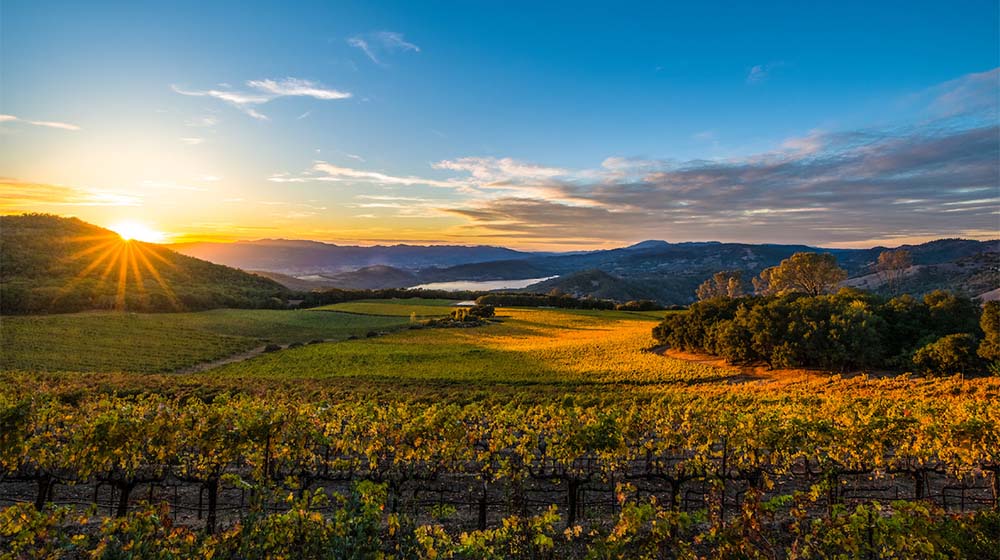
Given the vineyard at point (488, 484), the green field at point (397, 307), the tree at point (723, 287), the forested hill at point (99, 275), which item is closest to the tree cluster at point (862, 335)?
the vineyard at point (488, 484)

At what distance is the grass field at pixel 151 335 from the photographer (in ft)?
171

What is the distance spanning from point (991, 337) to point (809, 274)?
60.7 metres

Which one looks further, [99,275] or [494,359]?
[99,275]

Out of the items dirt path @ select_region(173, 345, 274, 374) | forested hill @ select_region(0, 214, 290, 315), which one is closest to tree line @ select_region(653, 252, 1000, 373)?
dirt path @ select_region(173, 345, 274, 374)

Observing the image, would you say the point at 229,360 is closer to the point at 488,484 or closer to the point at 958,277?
the point at 488,484

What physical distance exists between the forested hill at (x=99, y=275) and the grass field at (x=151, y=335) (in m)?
7.52

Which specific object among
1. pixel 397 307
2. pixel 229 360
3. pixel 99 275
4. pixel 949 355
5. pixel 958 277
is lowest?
pixel 229 360

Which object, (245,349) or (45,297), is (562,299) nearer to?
(245,349)

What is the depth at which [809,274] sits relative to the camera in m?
102

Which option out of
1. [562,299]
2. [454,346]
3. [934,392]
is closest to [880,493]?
[934,392]

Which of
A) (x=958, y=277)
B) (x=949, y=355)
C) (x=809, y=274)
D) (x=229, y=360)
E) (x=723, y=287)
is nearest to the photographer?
(x=949, y=355)

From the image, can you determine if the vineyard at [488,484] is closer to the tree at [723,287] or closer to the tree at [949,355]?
the tree at [949,355]

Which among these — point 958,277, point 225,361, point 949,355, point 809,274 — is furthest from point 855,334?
point 958,277

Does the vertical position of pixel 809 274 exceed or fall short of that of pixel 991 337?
it exceeds it
